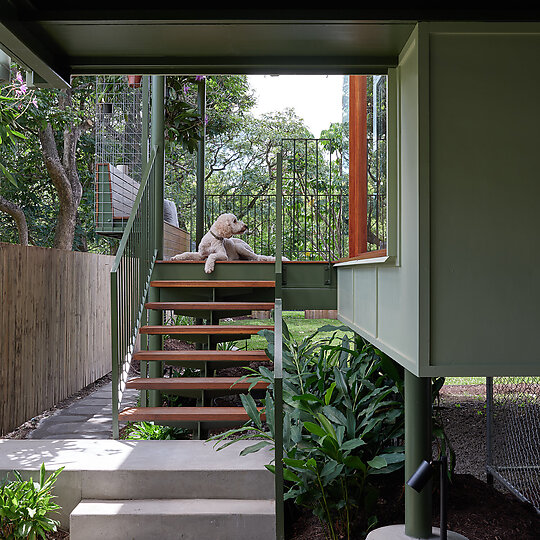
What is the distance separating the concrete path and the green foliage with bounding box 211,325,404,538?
1939mm

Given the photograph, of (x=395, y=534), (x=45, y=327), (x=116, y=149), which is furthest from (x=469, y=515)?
(x=116, y=149)

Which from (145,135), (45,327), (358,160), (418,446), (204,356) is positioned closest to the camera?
(418,446)

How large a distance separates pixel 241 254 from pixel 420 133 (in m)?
4.12

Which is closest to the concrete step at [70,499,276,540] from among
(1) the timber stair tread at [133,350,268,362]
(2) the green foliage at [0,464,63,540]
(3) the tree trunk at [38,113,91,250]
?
(2) the green foliage at [0,464,63,540]

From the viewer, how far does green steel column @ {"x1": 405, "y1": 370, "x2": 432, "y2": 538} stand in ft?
9.34

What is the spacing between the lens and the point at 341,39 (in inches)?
92.4

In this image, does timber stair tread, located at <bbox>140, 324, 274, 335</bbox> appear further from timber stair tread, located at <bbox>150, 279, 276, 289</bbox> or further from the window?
the window

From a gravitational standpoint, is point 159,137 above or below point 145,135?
below

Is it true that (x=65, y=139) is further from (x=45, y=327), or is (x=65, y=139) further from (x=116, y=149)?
(x=45, y=327)

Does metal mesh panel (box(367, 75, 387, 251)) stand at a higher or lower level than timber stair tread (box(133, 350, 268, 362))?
higher

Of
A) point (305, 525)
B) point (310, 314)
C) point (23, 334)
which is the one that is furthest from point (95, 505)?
point (310, 314)

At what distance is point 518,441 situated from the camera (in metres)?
4.92

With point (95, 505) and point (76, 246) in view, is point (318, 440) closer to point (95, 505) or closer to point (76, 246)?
point (95, 505)

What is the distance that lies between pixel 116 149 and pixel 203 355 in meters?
4.47
